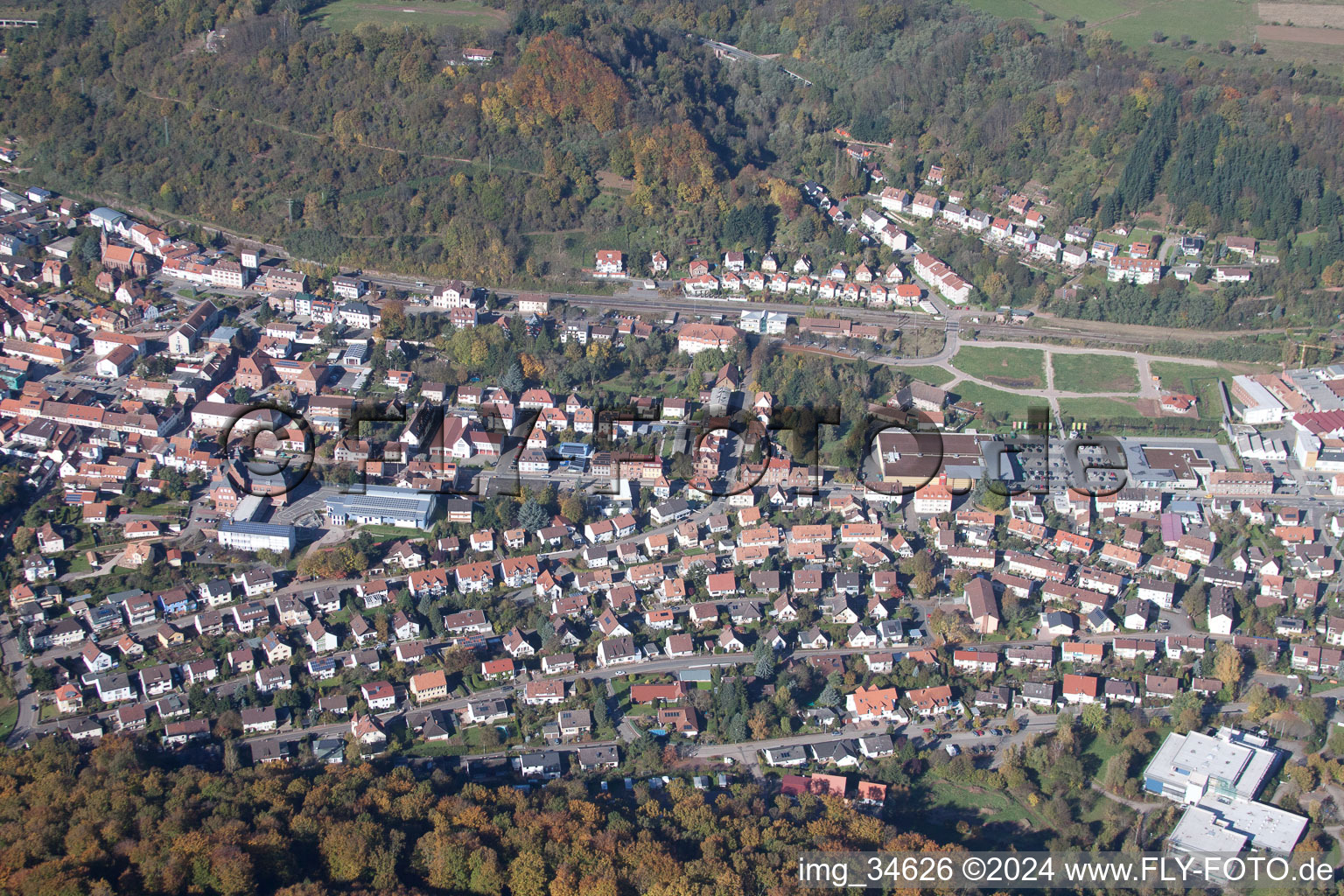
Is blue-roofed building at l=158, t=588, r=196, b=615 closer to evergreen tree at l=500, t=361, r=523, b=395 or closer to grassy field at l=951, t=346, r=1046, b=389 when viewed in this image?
evergreen tree at l=500, t=361, r=523, b=395

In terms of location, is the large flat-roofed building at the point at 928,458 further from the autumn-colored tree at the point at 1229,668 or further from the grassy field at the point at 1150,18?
the grassy field at the point at 1150,18

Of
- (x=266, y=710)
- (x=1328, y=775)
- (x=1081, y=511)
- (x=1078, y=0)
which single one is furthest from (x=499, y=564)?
(x=1078, y=0)

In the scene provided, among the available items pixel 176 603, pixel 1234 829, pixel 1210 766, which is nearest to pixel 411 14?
pixel 176 603

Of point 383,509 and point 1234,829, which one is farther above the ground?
point 383,509

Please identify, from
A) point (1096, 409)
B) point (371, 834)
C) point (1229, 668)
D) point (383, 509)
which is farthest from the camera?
point (1096, 409)

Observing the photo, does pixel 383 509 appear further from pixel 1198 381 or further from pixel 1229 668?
pixel 1198 381

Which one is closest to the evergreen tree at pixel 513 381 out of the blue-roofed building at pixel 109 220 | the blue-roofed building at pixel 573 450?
the blue-roofed building at pixel 573 450

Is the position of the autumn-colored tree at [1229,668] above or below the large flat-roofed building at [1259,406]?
below
